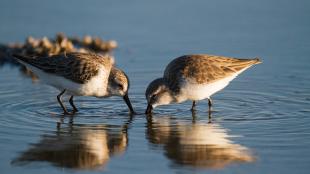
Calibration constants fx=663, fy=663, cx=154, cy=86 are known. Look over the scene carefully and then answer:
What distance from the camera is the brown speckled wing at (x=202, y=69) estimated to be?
44.8ft

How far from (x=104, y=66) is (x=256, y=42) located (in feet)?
20.0

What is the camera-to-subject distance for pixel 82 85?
1359 centimetres

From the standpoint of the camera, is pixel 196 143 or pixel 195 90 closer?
pixel 196 143

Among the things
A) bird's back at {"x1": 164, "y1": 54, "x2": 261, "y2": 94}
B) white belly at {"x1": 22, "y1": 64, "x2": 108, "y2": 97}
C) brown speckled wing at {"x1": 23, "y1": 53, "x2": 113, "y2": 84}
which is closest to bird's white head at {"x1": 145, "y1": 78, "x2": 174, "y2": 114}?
bird's back at {"x1": 164, "y1": 54, "x2": 261, "y2": 94}

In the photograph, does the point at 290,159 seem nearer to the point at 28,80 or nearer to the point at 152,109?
the point at 152,109

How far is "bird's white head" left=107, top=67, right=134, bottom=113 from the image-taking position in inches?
543

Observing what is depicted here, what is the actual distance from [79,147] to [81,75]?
2.77 meters

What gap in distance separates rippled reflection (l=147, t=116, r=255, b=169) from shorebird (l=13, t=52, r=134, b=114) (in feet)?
3.89

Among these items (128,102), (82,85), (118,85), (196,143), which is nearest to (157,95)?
(128,102)

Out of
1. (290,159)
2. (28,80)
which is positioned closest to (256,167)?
(290,159)

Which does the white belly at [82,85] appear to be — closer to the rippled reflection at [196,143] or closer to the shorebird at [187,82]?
the shorebird at [187,82]

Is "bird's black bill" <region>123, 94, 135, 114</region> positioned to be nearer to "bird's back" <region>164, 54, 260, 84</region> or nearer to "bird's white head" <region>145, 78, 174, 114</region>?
"bird's white head" <region>145, 78, 174, 114</region>

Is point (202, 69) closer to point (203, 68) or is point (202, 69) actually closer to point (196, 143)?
point (203, 68)

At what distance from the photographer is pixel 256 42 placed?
60.8ft
